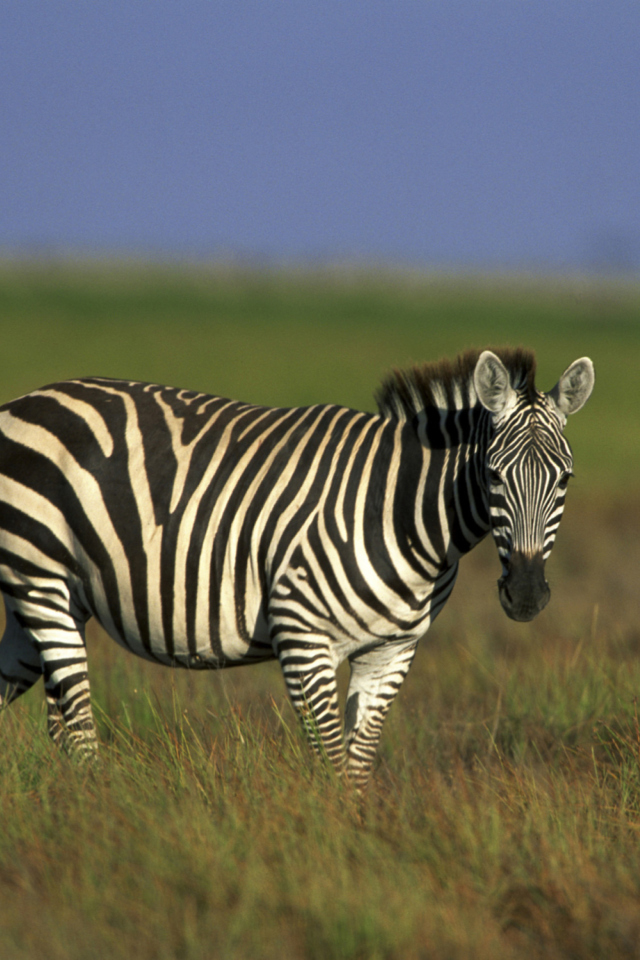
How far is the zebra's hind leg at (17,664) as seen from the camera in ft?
17.0

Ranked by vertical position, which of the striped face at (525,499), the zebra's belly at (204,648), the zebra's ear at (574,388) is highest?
the zebra's ear at (574,388)

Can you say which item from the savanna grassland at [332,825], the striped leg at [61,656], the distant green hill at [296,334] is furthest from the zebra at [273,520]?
the distant green hill at [296,334]

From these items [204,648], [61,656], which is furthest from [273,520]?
[61,656]

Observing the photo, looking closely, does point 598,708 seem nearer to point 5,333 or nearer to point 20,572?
point 20,572

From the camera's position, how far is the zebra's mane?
4168mm

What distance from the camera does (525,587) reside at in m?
3.79

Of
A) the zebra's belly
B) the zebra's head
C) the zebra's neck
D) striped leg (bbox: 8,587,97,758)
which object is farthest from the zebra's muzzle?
striped leg (bbox: 8,587,97,758)

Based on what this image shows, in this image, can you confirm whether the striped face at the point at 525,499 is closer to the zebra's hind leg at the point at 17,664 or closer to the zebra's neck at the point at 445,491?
A: the zebra's neck at the point at 445,491

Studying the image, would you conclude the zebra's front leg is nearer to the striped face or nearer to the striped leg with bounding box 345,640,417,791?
the striped leg with bounding box 345,640,417,791

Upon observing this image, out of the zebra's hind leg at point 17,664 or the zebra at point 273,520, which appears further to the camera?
the zebra's hind leg at point 17,664

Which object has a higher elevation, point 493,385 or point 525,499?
point 493,385

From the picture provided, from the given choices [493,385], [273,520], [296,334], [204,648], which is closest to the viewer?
[493,385]

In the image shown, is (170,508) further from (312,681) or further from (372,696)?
(372,696)

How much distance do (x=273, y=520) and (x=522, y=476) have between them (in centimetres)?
118
